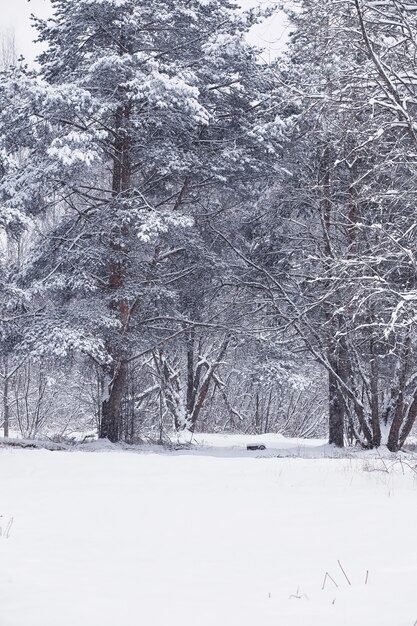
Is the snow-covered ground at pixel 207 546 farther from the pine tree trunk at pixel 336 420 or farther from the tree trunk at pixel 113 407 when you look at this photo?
the pine tree trunk at pixel 336 420

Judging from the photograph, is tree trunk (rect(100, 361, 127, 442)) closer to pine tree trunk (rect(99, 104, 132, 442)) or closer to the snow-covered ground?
pine tree trunk (rect(99, 104, 132, 442))

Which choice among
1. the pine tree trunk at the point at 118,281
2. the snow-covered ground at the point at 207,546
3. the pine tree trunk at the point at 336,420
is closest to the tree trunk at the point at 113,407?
the pine tree trunk at the point at 118,281

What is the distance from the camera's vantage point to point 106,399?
14242 mm

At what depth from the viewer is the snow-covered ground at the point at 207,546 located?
3.31 meters

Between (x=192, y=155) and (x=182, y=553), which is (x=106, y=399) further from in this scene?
(x=182, y=553)

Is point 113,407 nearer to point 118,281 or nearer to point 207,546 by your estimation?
point 118,281

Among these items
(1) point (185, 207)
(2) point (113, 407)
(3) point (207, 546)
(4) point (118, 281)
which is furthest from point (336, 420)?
(3) point (207, 546)

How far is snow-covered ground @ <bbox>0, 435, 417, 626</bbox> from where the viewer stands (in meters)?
3.31

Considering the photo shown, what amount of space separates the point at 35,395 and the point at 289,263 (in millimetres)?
16939

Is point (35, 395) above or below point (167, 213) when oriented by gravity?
below

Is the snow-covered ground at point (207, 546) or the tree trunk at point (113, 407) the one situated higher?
the tree trunk at point (113, 407)

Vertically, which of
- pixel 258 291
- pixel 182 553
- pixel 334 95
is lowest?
pixel 182 553

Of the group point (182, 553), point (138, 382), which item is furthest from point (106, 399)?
point (182, 553)

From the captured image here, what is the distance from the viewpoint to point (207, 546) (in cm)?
491
